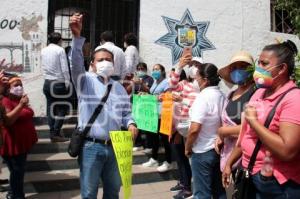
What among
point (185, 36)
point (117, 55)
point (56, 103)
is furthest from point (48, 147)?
point (185, 36)

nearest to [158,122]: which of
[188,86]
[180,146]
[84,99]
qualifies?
[180,146]

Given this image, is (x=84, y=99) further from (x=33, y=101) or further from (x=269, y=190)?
(x=33, y=101)

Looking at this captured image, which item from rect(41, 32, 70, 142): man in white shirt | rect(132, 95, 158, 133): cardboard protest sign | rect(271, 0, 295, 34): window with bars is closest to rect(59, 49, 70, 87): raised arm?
rect(41, 32, 70, 142): man in white shirt

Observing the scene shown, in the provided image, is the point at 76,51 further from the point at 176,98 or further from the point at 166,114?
the point at 166,114

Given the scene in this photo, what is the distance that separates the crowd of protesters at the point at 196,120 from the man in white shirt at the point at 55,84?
2cm

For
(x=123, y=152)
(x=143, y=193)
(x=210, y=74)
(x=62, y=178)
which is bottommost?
(x=143, y=193)

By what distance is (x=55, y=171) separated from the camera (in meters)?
6.31

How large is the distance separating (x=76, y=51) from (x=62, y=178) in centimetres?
305

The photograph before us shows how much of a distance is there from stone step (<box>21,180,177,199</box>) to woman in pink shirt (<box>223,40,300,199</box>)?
3208 millimetres

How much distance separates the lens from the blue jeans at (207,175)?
13.6 feet

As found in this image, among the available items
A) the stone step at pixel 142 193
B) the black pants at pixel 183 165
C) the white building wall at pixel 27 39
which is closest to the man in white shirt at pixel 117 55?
the black pants at pixel 183 165

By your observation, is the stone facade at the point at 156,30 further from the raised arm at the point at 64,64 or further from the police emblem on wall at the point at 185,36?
the raised arm at the point at 64,64

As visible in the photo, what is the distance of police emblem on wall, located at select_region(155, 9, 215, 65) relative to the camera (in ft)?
29.8

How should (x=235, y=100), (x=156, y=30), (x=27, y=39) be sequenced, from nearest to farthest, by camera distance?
1. (x=235, y=100)
2. (x=27, y=39)
3. (x=156, y=30)
